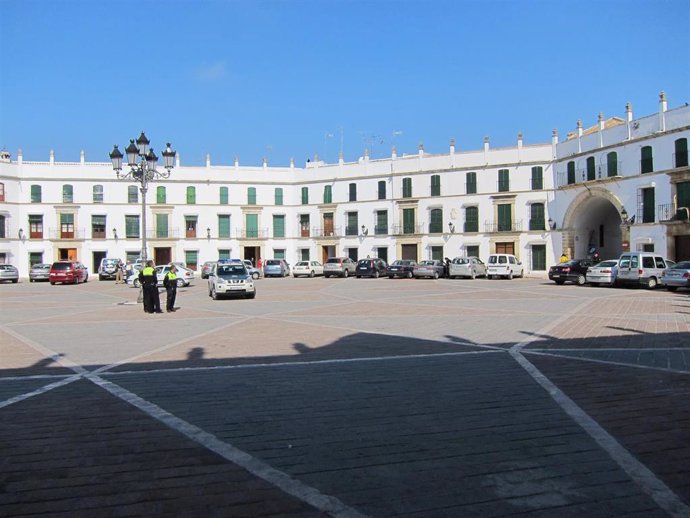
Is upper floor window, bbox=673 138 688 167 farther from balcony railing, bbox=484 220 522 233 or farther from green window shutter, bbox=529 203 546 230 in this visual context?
balcony railing, bbox=484 220 522 233

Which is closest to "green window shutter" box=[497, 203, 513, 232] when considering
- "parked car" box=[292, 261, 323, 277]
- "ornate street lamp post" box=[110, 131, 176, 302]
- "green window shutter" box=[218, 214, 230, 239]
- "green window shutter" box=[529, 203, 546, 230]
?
"green window shutter" box=[529, 203, 546, 230]

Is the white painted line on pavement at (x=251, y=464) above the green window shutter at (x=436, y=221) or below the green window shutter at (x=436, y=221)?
below

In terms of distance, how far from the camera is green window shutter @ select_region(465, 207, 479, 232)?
50.7 m

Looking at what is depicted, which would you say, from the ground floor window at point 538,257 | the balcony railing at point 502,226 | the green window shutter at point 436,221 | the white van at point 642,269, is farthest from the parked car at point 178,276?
the ground floor window at point 538,257

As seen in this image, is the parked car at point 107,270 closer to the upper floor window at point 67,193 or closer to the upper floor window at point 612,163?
the upper floor window at point 67,193

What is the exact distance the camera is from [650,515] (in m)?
3.85

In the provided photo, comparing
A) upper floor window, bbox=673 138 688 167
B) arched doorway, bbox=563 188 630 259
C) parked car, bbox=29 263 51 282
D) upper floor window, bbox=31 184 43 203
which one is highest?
upper floor window, bbox=31 184 43 203

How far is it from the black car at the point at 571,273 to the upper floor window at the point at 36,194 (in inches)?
1775

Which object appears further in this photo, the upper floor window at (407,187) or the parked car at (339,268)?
the upper floor window at (407,187)

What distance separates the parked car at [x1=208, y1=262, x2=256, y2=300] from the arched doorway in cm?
2896

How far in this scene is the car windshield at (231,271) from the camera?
23792 mm

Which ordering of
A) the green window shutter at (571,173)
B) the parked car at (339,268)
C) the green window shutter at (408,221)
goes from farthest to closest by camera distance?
1. the green window shutter at (408,221)
2. the parked car at (339,268)
3. the green window shutter at (571,173)

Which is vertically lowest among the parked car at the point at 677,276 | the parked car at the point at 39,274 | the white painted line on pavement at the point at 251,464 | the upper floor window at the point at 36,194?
the white painted line on pavement at the point at 251,464

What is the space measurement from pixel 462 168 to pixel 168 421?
47.5 metres
